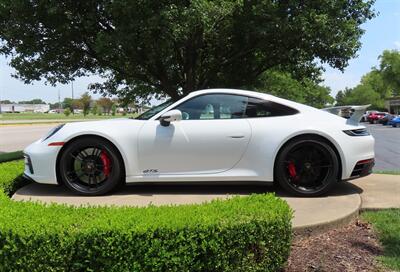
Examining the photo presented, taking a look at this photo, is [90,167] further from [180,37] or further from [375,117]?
[375,117]

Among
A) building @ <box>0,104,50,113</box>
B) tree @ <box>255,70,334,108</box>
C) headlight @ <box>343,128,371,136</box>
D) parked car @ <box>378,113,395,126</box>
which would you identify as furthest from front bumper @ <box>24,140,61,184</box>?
building @ <box>0,104,50,113</box>

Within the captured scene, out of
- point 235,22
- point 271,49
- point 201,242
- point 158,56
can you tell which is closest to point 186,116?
point 201,242

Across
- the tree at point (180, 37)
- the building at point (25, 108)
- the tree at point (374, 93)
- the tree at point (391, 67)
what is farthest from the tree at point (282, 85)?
the building at point (25, 108)

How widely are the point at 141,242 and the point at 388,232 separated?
7.89 feet

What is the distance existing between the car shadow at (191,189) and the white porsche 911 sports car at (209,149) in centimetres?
18

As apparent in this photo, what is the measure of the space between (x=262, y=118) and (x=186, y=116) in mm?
869

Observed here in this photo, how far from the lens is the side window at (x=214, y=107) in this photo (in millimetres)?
5211

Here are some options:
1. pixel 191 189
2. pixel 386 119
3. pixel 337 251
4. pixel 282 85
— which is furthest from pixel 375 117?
pixel 337 251

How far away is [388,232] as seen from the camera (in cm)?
416

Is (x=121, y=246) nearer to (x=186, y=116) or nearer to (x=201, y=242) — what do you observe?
(x=201, y=242)

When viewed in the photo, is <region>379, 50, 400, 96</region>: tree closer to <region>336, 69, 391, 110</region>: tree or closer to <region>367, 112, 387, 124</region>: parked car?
<region>336, 69, 391, 110</region>: tree

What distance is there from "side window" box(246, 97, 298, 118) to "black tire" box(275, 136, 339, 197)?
1.24 feet

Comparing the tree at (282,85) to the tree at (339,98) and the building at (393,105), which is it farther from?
the tree at (339,98)

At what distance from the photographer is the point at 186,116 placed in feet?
17.1
